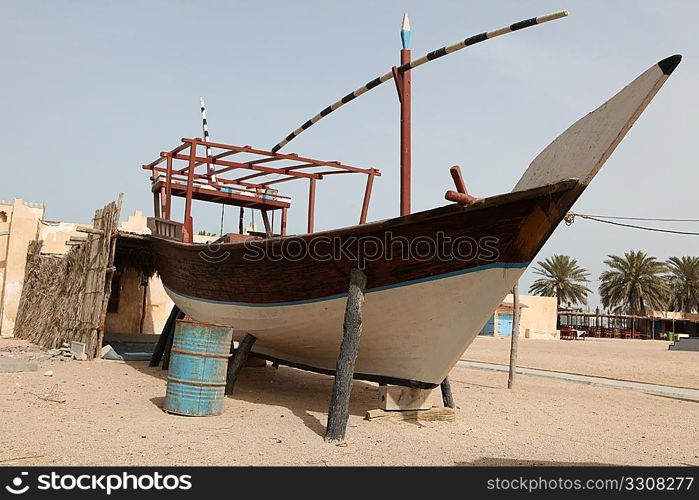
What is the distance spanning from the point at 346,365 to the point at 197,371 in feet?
5.03

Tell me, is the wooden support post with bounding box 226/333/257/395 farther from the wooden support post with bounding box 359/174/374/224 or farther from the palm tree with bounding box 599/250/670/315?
the palm tree with bounding box 599/250/670/315

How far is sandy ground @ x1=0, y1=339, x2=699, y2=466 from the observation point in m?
4.16

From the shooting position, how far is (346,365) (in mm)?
5051

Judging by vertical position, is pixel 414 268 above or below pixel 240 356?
above

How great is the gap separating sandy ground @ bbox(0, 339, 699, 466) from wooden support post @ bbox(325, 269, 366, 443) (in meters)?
0.18

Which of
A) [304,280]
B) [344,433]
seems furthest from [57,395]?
[344,433]

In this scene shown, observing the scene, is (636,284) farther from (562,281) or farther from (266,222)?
(266,222)

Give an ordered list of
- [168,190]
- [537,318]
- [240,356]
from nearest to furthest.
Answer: [240,356]
[168,190]
[537,318]

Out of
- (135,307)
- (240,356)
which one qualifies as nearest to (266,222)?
(240,356)

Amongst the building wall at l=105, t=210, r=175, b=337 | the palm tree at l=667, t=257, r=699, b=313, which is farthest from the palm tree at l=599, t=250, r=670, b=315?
the building wall at l=105, t=210, r=175, b=337
